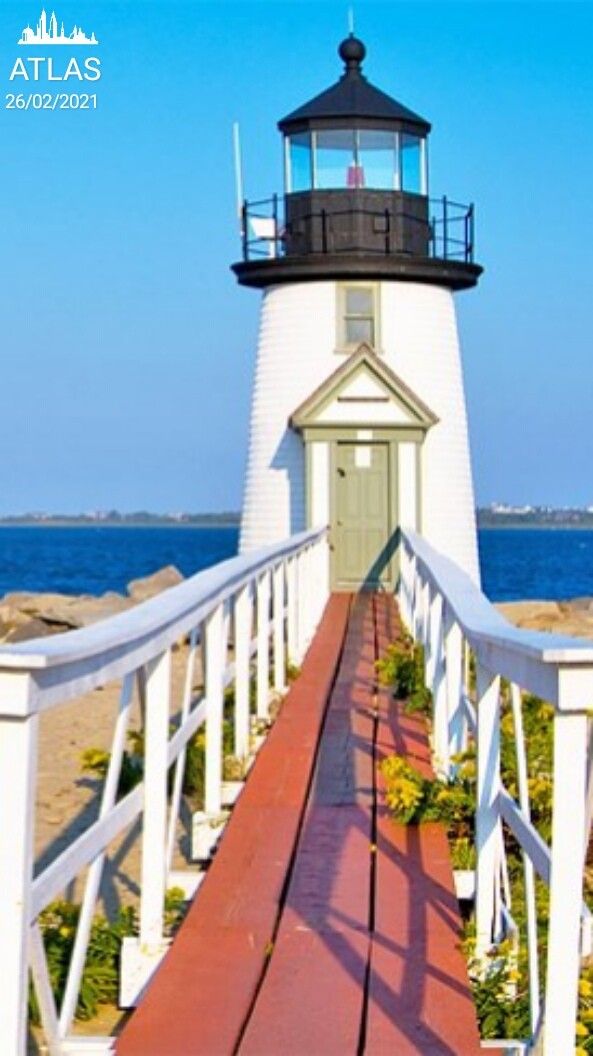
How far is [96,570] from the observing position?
9000 cm

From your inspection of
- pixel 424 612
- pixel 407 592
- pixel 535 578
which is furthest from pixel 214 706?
pixel 535 578

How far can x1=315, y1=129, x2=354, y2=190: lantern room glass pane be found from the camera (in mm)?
20453

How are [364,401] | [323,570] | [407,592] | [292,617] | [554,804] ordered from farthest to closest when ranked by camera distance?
1. [364,401]
2. [323,570]
3. [407,592]
4. [292,617]
5. [554,804]

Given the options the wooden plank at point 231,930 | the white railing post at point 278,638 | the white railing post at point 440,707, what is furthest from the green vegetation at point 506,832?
the white railing post at point 278,638

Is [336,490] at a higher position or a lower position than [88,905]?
higher

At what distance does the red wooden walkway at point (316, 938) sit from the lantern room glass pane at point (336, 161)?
13.2m

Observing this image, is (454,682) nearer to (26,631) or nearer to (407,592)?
(407,592)

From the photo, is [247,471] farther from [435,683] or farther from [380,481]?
[435,683]

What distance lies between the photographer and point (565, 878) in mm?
3434

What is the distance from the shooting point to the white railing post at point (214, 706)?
6.92 m

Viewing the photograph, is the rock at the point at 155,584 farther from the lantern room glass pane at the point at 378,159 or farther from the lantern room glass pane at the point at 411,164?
the lantern room glass pane at the point at 378,159

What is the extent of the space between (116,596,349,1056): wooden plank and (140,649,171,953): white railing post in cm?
9

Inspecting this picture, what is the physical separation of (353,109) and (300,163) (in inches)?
34.4

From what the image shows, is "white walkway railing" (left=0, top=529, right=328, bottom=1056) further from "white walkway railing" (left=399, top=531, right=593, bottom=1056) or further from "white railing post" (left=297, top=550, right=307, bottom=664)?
"white railing post" (left=297, top=550, right=307, bottom=664)
